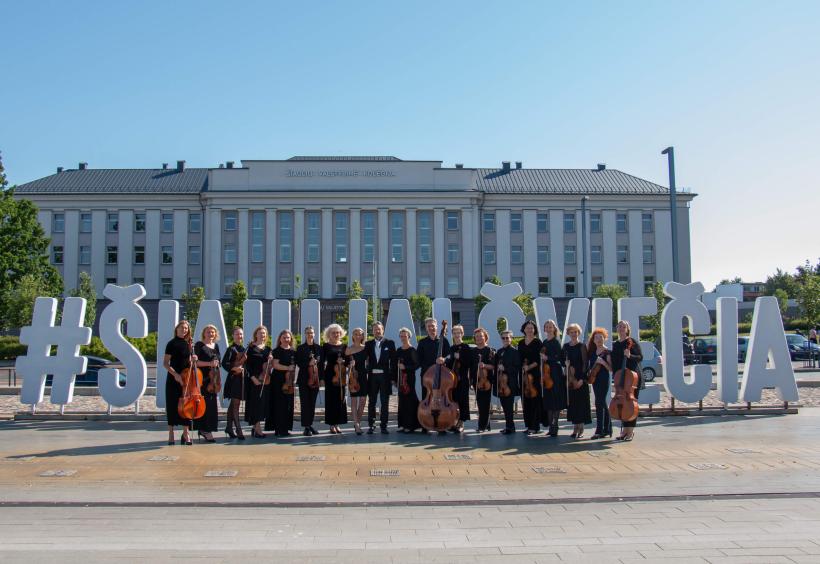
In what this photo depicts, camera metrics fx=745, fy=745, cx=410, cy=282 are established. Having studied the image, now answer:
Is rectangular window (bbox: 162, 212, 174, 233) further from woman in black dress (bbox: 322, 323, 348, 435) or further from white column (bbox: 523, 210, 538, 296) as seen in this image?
woman in black dress (bbox: 322, 323, 348, 435)

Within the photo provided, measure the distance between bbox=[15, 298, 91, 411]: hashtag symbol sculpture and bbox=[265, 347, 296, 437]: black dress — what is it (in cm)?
439

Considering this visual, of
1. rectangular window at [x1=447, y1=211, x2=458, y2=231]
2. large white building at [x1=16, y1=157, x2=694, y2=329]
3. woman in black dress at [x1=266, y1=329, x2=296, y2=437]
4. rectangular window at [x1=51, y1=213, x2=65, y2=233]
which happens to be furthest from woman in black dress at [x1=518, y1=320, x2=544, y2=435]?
rectangular window at [x1=51, y1=213, x2=65, y2=233]

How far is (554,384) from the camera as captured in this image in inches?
464

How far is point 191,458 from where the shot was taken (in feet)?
31.5

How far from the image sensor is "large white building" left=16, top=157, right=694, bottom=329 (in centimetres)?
6462

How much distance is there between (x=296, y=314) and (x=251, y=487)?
53.5m

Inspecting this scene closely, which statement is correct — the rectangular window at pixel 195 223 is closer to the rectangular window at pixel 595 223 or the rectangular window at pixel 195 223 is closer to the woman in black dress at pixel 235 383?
the rectangular window at pixel 595 223

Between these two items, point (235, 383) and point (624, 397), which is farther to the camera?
point (235, 383)

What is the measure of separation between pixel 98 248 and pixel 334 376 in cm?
6016

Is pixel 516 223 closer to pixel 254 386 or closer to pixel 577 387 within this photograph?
pixel 577 387

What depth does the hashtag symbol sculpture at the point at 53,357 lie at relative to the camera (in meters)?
14.0

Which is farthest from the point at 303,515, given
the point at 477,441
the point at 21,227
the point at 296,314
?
the point at 296,314

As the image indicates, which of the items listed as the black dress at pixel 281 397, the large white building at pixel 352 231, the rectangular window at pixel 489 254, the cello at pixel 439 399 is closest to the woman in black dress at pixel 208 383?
the black dress at pixel 281 397

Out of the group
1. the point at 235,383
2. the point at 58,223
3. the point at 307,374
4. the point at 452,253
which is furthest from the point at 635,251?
the point at 235,383
